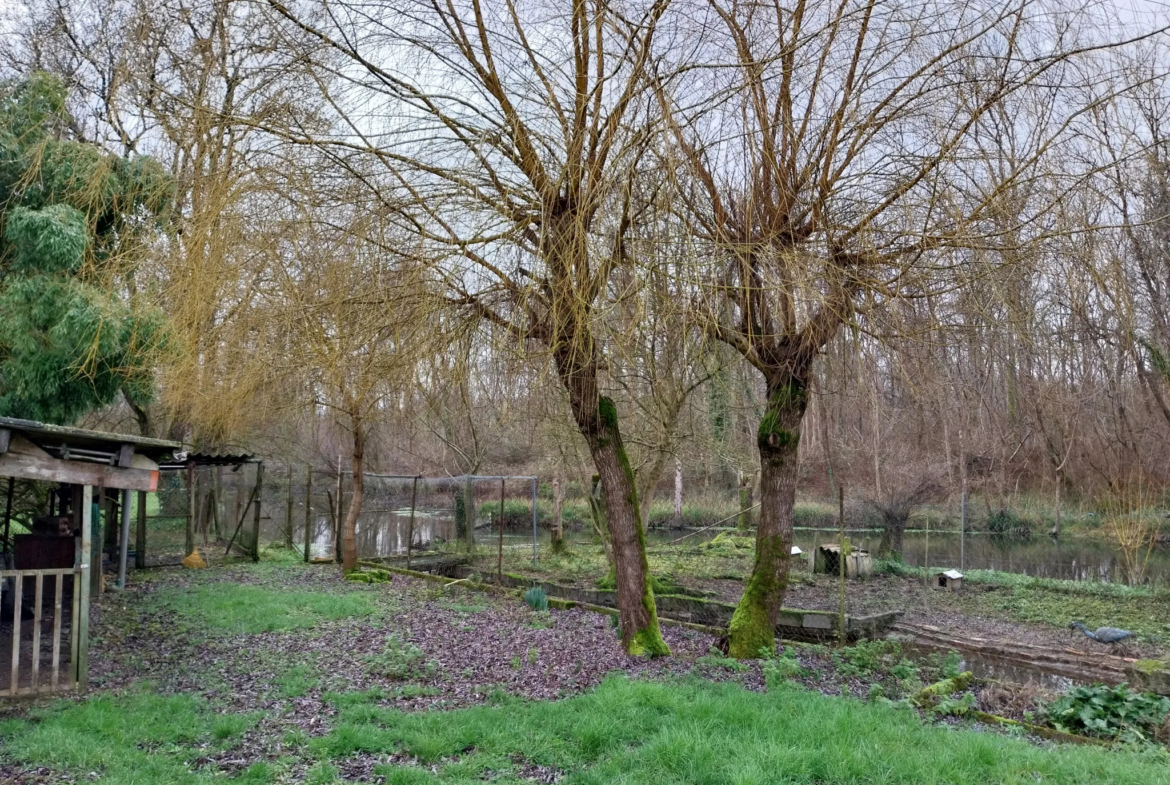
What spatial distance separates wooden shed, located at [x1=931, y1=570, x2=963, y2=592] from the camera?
14684mm

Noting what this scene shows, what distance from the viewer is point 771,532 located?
23.5ft

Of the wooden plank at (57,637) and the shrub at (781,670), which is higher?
the wooden plank at (57,637)

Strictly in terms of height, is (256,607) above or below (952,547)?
above

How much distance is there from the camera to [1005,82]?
5062 mm

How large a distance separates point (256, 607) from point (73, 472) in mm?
3809

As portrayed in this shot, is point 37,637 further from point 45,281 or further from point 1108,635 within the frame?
point 1108,635

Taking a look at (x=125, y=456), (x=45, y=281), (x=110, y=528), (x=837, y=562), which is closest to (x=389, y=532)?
(x=110, y=528)

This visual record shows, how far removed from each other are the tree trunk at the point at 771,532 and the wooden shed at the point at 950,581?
9132 millimetres

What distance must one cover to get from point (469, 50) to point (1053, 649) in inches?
370

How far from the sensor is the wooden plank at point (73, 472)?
583 centimetres

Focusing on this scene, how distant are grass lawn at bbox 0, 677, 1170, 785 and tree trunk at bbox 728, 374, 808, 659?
1745 mm

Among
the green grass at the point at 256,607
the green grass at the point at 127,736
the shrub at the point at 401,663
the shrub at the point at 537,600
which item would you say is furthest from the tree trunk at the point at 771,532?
the green grass at the point at 256,607

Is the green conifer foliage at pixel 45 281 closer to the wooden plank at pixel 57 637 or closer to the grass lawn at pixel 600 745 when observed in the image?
the wooden plank at pixel 57 637

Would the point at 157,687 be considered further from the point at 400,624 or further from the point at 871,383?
the point at 871,383
